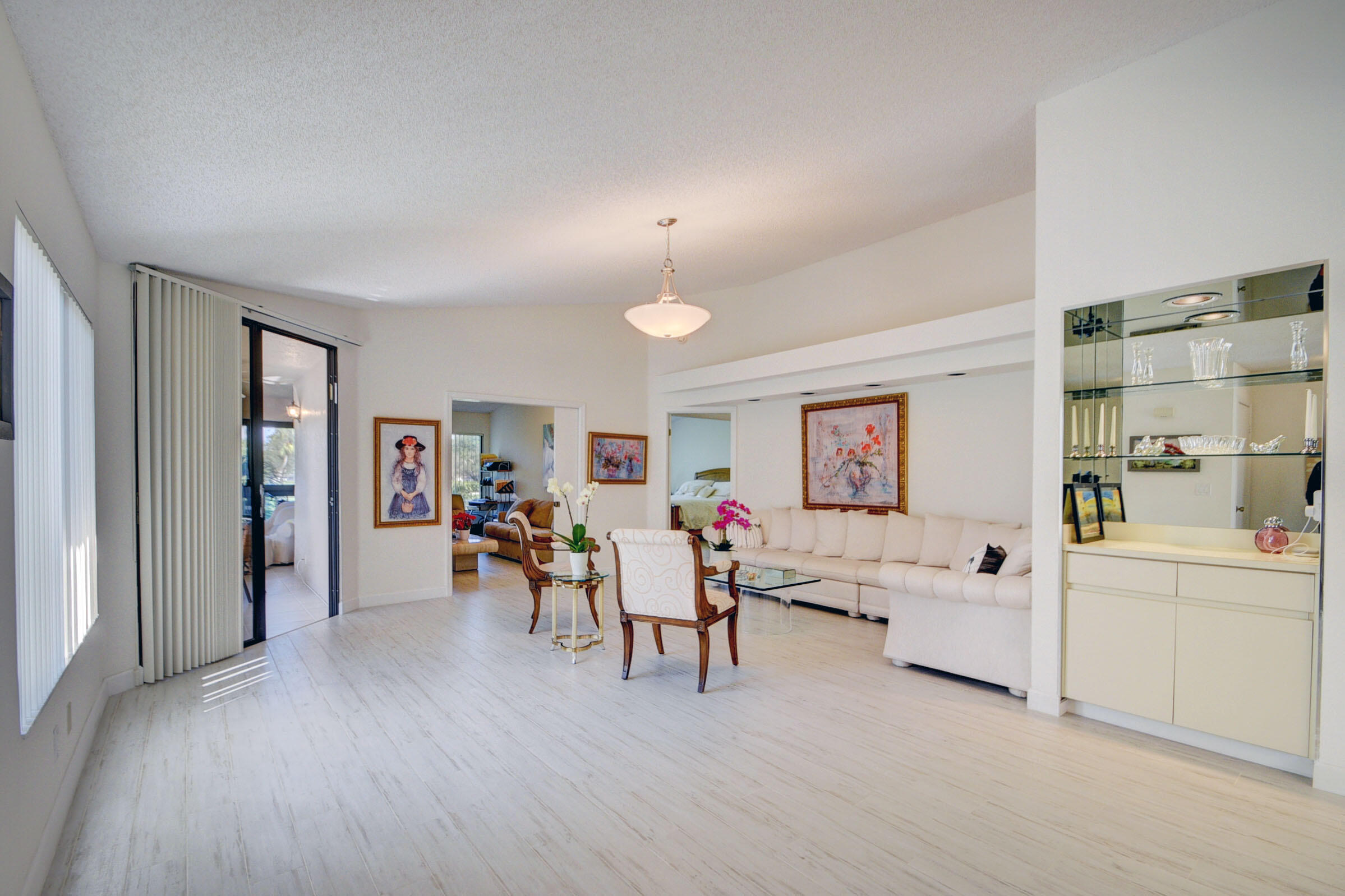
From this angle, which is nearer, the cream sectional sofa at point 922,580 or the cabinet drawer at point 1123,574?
the cabinet drawer at point 1123,574

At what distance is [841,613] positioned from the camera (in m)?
5.91

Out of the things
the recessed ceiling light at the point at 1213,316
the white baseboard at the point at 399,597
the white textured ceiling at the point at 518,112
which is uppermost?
the white textured ceiling at the point at 518,112

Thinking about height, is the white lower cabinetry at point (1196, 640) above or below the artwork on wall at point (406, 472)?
below

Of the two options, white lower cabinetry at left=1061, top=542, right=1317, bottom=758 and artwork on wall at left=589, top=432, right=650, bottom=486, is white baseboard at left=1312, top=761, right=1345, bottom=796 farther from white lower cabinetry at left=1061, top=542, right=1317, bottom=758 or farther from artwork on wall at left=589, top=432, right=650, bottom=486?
artwork on wall at left=589, top=432, right=650, bottom=486

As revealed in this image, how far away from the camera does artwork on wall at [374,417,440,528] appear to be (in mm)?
6199

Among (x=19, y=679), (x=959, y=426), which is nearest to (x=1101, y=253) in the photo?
(x=959, y=426)

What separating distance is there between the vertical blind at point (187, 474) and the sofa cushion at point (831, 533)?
490 cm

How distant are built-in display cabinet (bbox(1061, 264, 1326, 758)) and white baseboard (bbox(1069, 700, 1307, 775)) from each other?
0.24 feet

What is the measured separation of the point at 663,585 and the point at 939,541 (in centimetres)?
275

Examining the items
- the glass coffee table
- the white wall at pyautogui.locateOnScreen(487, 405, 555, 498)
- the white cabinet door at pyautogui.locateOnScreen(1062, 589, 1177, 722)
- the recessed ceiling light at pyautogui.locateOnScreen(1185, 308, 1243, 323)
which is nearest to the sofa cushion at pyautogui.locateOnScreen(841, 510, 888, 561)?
the glass coffee table

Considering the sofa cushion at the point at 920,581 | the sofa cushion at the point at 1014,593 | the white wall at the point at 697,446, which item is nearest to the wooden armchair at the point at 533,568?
the sofa cushion at the point at 920,581

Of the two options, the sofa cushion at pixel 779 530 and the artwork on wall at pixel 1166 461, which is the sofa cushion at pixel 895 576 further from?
the sofa cushion at pixel 779 530

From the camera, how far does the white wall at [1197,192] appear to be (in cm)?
264

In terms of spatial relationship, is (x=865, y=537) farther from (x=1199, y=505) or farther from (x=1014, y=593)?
(x=1199, y=505)
